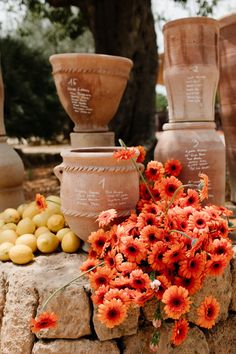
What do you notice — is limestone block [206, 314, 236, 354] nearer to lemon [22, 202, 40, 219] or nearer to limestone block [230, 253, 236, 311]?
limestone block [230, 253, 236, 311]

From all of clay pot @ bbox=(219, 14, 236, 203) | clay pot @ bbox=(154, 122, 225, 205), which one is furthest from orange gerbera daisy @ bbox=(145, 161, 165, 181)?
clay pot @ bbox=(219, 14, 236, 203)

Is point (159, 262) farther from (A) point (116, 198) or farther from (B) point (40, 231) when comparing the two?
(B) point (40, 231)

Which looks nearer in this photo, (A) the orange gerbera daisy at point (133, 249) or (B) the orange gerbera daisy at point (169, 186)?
(A) the orange gerbera daisy at point (133, 249)

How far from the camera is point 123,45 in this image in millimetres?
5379

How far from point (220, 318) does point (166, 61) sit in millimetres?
1444

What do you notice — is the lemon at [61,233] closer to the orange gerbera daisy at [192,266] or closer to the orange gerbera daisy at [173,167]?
the orange gerbera daisy at [173,167]

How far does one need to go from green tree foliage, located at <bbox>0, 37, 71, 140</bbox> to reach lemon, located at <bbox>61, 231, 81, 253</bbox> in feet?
25.4

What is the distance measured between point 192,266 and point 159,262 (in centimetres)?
14

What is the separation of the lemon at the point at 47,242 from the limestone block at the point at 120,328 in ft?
1.66

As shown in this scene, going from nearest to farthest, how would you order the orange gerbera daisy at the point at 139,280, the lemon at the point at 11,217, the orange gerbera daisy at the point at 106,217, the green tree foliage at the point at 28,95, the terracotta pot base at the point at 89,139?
the orange gerbera daisy at the point at 139,280
the orange gerbera daisy at the point at 106,217
the lemon at the point at 11,217
the terracotta pot base at the point at 89,139
the green tree foliage at the point at 28,95

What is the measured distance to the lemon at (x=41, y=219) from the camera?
219cm

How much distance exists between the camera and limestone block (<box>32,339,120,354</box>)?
1.63 m

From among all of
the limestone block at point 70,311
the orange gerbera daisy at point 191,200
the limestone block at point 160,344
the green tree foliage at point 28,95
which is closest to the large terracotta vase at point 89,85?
the orange gerbera daisy at point 191,200

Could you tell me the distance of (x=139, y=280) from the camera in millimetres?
1517
